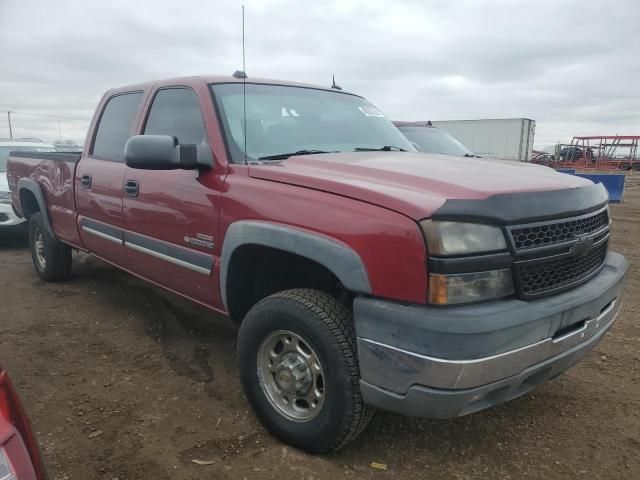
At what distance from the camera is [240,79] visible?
11.2 ft

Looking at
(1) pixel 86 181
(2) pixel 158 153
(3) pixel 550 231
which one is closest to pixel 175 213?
(2) pixel 158 153

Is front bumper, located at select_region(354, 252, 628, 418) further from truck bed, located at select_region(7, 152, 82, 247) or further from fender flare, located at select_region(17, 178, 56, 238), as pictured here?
fender flare, located at select_region(17, 178, 56, 238)

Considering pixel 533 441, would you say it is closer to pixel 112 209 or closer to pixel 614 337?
pixel 614 337

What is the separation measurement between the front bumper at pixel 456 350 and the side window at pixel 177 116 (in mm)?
1792

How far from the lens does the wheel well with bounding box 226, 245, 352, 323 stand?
8.90 feet

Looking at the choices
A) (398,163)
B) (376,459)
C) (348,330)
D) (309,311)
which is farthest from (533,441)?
(398,163)

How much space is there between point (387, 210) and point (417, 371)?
0.64 m

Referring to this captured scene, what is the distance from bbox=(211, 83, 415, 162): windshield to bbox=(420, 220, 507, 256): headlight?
4.36 ft

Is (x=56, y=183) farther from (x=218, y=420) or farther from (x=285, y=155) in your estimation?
(x=218, y=420)

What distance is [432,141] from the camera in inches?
319

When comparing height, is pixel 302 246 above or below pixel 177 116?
below

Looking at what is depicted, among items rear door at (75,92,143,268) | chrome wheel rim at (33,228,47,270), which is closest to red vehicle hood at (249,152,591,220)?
rear door at (75,92,143,268)

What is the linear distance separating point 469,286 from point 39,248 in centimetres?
504

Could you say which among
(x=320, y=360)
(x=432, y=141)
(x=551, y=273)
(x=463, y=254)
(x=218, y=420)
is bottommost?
(x=218, y=420)
